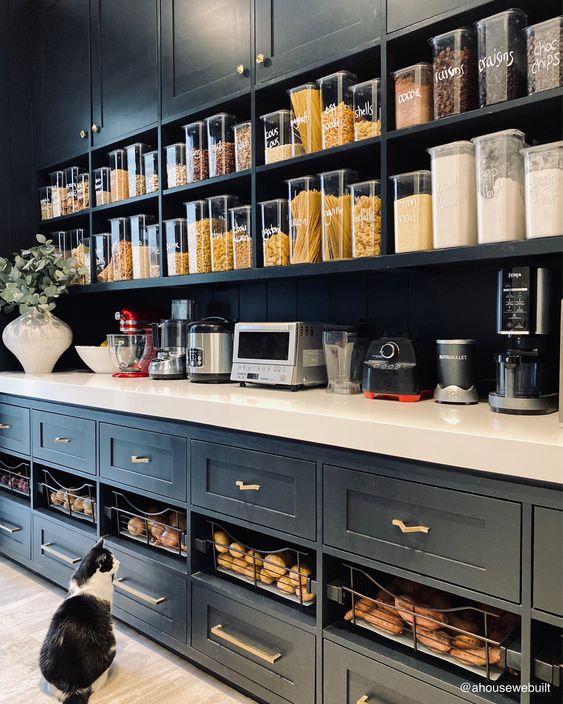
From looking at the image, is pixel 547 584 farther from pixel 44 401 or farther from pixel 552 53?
pixel 44 401

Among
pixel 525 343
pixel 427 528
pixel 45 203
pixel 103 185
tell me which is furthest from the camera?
pixel 45 203

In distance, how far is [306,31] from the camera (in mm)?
1773

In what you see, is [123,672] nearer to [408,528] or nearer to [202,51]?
[408,528]

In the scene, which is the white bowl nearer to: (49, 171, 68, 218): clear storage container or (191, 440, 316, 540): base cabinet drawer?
(49, 171, 68, 218): clear storage container

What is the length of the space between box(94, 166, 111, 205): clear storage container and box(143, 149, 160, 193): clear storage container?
28cm

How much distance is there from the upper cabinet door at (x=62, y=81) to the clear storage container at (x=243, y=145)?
99 cm

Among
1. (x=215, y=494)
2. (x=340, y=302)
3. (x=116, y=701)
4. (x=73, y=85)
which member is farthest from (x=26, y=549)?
(x=73, y=85)

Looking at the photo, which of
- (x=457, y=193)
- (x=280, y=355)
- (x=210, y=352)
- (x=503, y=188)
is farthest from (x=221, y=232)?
(x=503, y=188)

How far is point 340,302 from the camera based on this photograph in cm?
212

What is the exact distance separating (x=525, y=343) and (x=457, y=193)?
1.41 ft

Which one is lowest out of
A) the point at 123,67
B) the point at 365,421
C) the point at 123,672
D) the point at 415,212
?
the point at 123,672

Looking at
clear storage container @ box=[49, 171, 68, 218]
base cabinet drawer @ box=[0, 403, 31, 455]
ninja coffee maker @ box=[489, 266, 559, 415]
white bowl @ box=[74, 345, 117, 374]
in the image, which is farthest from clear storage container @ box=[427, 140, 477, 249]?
clear storage container @ box=[49, 171, 68, 218]

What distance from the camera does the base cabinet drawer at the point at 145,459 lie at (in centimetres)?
176

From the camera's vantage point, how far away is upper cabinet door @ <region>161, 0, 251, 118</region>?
6.43 ft
